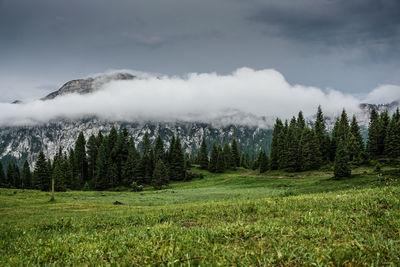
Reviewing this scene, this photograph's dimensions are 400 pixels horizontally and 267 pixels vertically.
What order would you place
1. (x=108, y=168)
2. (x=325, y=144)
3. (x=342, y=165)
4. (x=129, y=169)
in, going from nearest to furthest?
(x=342, y=165) < (x=108, y=168) < (x=129, y=169) < (x=325, y=144)

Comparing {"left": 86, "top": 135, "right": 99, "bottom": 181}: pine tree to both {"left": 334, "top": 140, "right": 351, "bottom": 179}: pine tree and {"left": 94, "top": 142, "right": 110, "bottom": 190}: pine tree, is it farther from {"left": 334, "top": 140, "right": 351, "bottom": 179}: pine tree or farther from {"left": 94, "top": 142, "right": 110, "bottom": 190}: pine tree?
{"left": 334, "top": 140, "right": 351, "bottom": 179}: pine tree

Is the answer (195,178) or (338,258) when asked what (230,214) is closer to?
(338,258)

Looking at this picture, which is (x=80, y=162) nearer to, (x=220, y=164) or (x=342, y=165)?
(x=220, y=164)

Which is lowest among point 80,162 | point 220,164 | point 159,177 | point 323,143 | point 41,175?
point 159,177

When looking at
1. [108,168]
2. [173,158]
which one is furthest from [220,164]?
[108,168]

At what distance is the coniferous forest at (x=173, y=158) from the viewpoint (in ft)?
231

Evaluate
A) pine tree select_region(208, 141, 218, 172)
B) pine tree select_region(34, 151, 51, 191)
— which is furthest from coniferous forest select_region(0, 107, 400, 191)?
pine tree select_region(208, 141, 218, 172)

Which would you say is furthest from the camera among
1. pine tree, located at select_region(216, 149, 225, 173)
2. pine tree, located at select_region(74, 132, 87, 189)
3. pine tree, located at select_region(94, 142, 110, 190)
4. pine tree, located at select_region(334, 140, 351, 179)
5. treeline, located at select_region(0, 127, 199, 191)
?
pine tree, located at select_region(216, 149, 225, 173)

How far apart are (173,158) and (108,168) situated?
25.1 m

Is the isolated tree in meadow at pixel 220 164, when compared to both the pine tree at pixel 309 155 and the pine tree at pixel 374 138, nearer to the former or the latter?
the pine tree at pixel 309 155

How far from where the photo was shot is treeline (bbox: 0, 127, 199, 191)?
72.1 meters

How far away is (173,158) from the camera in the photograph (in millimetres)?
90938

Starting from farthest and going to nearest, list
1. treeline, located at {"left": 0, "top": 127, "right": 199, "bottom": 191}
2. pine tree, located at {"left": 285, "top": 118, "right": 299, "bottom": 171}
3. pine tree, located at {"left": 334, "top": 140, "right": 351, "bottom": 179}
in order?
pine tree, located at {"left": 285, "top": 118, "right": 299, "bottom": 171} < treeline, located at {"left": 0, "top": 127, "right": 199, "bottom": 191} < pine tree, located at {"left": 334, "top": 140, "right": 351, "bottom": 179}

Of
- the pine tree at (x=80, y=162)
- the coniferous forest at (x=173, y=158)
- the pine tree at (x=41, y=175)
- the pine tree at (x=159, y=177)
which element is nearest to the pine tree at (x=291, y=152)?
the coniferous forest at (x=173, y=158)
